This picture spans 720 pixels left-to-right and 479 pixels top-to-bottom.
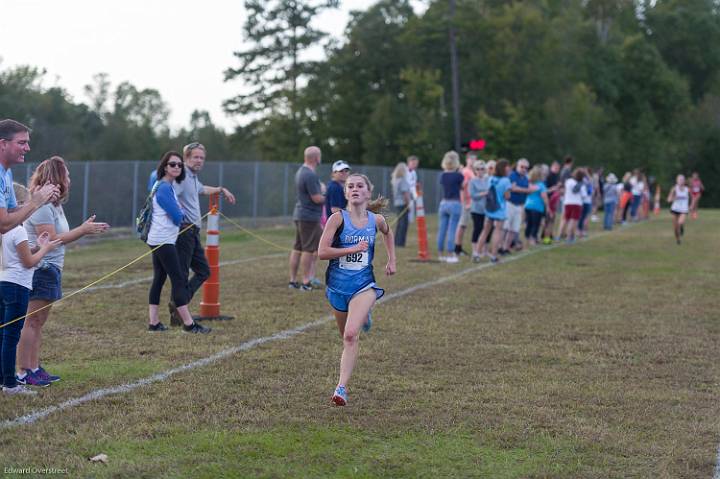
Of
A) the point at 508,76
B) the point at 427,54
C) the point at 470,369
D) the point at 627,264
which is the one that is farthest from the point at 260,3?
the point at 470,369

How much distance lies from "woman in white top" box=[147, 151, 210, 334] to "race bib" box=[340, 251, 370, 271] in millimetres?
2766

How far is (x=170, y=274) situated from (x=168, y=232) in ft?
1.39

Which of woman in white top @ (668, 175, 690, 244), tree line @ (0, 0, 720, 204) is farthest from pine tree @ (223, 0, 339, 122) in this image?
woman in white top @ (668, 175, 690, 244)

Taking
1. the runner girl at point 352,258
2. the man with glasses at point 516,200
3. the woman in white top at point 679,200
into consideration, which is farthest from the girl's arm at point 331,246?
the woman in white top at point 679,200

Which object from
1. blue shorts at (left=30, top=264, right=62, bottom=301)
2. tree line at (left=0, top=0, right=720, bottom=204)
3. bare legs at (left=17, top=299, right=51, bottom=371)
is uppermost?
tree line at (left=0, top=0, right=720, bottom=204)

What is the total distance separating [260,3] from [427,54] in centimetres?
1096

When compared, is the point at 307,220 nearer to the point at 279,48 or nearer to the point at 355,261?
the point at 355,261

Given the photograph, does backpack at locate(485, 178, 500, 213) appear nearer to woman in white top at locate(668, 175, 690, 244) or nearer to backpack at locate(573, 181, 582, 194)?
backpack at locate(573, 181, 582, 194)

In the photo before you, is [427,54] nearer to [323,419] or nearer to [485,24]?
[485,24]

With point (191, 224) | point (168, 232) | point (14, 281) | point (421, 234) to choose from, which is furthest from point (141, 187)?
point (14, 281)

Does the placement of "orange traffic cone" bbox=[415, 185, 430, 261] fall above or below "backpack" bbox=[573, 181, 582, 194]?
below

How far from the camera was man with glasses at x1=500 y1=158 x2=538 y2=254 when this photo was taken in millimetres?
19531

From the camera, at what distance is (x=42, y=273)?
7.29 meters

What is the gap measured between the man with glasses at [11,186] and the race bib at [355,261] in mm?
2005
